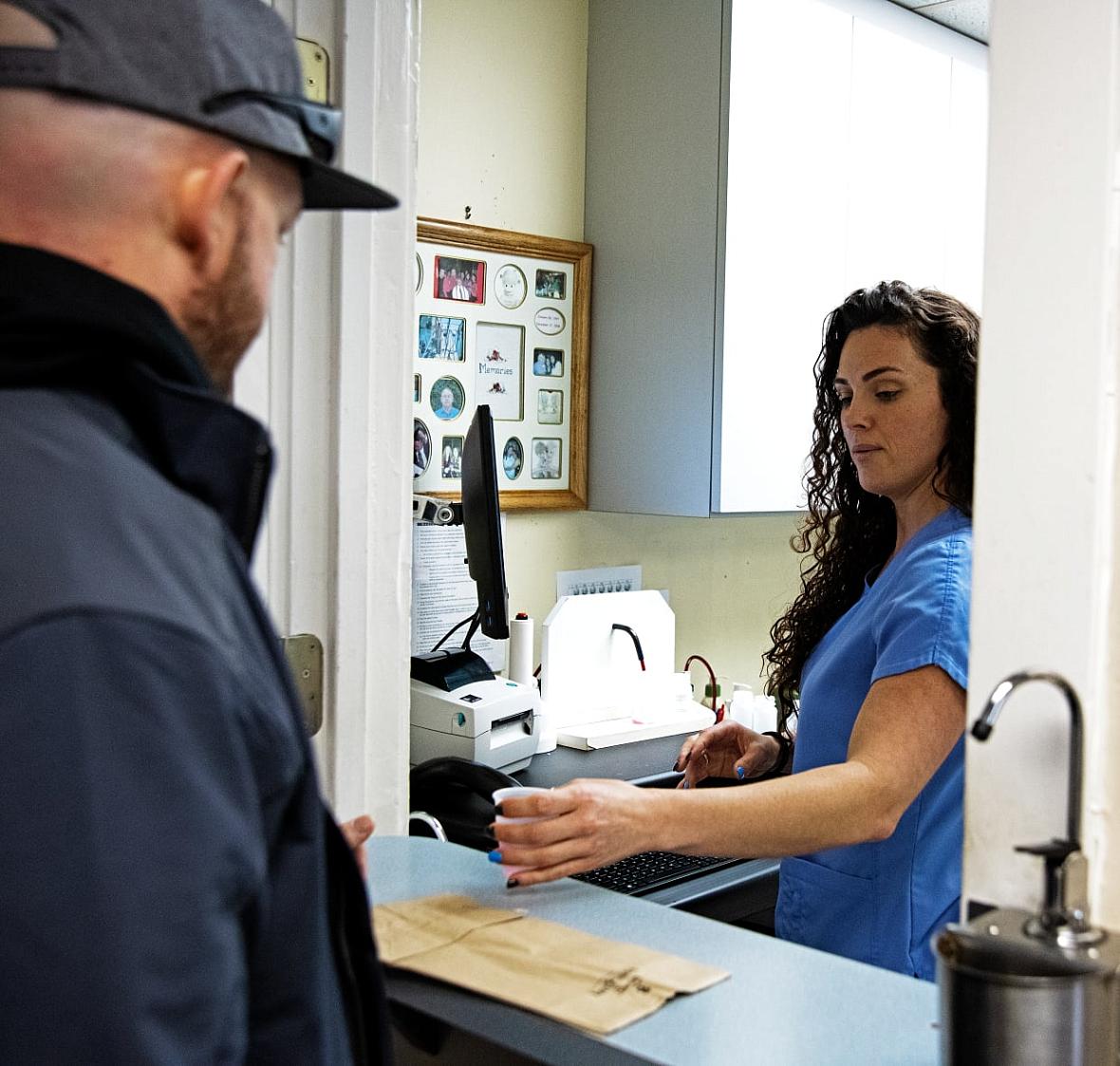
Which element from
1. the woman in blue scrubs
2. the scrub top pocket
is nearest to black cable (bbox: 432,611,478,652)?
the woman in blue scrubs

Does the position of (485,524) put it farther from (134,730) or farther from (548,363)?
(134,730)

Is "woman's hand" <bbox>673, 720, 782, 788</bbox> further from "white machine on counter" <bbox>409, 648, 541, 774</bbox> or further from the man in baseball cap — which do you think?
the man in baseball cap

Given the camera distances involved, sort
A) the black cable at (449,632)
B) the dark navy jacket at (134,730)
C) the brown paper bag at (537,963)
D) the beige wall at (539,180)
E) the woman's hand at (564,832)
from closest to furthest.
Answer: the dark navy jacket at (134,730) < the brown paper bag at (537,963) < the woman's hand at (564,832) < the black cable at (449,632) < the beige wall at (539,180)

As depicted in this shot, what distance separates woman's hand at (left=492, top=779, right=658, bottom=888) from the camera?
48.6 inches

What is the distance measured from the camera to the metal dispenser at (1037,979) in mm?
802

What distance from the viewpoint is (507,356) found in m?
2.82

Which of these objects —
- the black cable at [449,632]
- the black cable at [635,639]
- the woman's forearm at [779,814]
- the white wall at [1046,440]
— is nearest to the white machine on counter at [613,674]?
the black cable at [635,639]

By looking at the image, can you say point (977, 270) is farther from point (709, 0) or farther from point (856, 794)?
point (856, 794)

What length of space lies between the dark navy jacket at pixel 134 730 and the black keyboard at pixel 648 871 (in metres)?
1.17

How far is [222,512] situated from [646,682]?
2.23 metres

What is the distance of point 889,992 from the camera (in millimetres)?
1062

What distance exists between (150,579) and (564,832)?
75 centimetres

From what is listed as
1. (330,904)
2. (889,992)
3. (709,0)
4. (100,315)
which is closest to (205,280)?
(100,315)

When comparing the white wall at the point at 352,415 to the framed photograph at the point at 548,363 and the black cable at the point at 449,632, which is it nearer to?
the black cable at the point at 449,632
